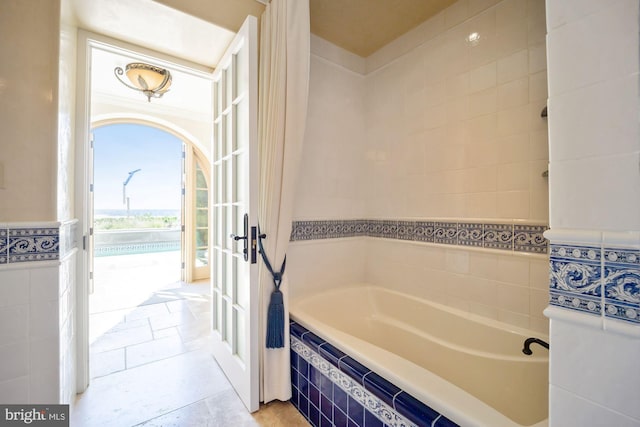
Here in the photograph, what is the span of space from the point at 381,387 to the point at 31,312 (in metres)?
1.47

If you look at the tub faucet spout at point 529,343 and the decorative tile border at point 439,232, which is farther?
the decorative tile border at point 439,232

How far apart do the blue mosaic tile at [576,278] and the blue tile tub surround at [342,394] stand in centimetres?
55

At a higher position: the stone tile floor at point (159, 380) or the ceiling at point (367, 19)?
the ceiling at point (367, 19)

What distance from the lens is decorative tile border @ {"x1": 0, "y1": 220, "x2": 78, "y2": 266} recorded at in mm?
1055

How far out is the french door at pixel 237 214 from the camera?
57.7 inches

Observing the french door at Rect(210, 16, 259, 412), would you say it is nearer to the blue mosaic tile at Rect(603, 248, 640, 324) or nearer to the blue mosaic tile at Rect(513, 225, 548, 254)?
the blue mosaic tile at Rect(603, 248, 640, 324)

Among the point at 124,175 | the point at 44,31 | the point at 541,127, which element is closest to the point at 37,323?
the point at 44,31

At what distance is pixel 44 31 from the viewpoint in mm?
1129

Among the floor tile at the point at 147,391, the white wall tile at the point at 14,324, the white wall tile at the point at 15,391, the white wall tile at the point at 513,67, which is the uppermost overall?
the white wall tile at the point at 513,67

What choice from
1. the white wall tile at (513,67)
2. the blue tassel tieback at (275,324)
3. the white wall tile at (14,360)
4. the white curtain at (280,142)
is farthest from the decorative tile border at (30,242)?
the white wall tile at (513,67)

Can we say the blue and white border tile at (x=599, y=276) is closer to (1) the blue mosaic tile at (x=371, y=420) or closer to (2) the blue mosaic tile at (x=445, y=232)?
(1) the blue mosaic tile at (x=371, y=420)

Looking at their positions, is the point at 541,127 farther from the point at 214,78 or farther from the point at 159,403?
the point at 159,403

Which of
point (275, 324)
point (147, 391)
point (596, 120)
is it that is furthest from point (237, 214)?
point (596, 120)

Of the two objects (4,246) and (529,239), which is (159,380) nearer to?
(4,246)
